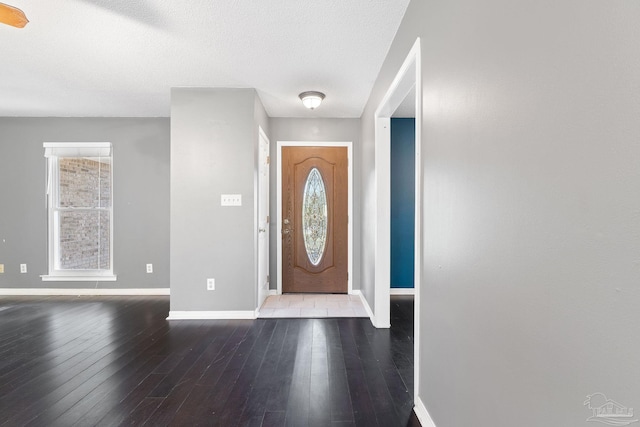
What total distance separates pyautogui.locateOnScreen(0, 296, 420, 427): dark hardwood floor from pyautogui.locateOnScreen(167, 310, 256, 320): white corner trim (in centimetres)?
9

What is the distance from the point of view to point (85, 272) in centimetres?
476

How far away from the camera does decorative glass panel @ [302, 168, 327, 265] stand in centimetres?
480

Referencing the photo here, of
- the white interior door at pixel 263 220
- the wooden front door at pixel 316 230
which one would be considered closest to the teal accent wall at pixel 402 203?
the wooden front door at pixel 316 230

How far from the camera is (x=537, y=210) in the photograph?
869 millimetres

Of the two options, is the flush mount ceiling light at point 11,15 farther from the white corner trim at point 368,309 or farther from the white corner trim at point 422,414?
the white corner trim at point 368,309

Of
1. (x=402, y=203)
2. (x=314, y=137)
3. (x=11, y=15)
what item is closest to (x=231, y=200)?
(x=314, y=137)

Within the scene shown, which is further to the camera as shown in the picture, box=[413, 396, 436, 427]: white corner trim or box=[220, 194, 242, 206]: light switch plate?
box=[220, 194, 242, 206]: light switch plate

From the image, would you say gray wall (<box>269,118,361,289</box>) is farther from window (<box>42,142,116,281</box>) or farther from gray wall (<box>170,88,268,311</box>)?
window (<box>42,142,116,281</box>)

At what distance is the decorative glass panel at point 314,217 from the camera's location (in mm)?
4805

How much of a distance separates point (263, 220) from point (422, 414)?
3.00 m

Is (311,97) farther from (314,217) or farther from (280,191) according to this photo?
(314,217)

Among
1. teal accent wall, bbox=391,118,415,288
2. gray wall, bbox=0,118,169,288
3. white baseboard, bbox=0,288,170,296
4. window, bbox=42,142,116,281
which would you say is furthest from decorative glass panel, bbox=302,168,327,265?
window, bbox=42,142,116,281

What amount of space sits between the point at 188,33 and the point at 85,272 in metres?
3.93

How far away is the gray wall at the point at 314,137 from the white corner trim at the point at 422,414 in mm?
2847
